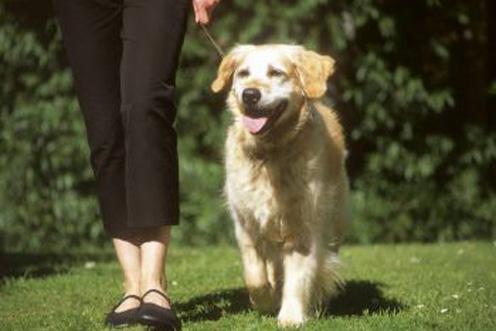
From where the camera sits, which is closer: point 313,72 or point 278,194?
point 278,194

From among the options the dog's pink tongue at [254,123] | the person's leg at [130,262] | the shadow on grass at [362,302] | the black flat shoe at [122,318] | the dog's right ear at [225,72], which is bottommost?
the shadow on grass at [362,302]

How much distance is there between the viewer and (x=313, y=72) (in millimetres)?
4625

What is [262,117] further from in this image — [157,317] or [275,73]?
[157,317]

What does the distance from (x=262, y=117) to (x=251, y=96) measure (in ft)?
0.40

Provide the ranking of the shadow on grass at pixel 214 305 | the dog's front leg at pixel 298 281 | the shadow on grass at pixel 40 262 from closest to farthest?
1. the dog's front leg at pixel 298 281
2. the shadow on grass at pixel 214 305
3. the shadow on grass at pixel 40 262

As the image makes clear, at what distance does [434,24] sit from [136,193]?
557 cm

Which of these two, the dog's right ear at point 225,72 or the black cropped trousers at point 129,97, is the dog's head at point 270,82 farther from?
the black cropped trousers at point 129,97

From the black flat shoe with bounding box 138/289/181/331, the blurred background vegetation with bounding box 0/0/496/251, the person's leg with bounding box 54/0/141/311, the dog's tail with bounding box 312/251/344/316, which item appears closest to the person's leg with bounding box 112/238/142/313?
the person's leg with bounding box 54/0/141/311

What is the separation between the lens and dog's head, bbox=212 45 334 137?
14.5 ft

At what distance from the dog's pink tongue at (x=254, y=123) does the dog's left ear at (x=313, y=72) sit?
0.97ft

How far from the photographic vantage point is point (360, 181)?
8.88 metres

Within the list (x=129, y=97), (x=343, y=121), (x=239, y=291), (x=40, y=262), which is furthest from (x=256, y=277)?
(x=343, y=121)

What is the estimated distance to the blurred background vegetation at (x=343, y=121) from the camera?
8.50m

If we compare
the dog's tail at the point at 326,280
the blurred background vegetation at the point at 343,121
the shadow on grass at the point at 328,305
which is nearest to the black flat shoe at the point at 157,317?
the shadow on grass at the point at 328,305
